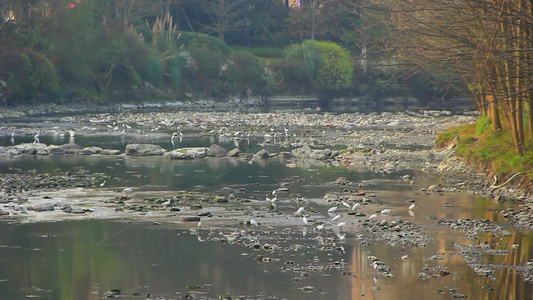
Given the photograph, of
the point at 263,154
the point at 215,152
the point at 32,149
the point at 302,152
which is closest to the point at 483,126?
the point at 302,152

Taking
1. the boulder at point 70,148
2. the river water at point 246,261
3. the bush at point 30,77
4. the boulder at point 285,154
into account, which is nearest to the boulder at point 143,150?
the boulder at point 70,148

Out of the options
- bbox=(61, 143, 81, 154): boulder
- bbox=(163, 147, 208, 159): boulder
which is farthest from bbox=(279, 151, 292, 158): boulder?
bbox=(61, 143, 81, 154): boulder

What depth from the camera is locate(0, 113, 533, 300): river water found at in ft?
38.6

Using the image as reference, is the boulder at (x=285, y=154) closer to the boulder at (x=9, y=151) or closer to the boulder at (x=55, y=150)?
the boulder at (x=55, y=150)

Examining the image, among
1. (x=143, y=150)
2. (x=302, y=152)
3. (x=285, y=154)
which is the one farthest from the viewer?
(x=302, y=152)

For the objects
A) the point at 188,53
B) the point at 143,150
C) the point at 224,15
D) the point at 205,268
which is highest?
the point at 224,15

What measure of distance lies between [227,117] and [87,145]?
24.2m

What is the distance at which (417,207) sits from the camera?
62.9 ft

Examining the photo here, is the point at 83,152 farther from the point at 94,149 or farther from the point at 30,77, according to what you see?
the point at 30,77

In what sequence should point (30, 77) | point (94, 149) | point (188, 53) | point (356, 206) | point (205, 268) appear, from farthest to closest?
1. point (188, 53)
2. point (30, 77)
3. point (94, 149)
4. point (356, 206)
5. point (205, 268)

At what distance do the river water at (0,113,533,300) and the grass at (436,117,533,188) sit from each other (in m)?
1.91

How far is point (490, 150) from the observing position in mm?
25516

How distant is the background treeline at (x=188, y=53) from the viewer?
199 feet

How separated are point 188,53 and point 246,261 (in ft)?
230
